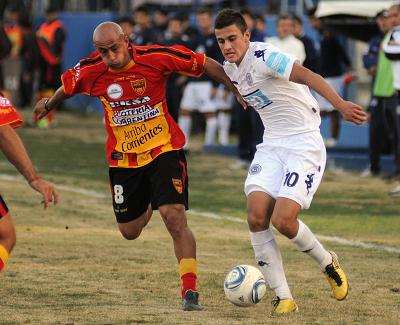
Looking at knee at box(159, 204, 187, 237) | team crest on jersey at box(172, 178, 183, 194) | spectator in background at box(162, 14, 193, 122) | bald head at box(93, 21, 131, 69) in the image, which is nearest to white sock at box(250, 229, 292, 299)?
knee at box(159, 204, 187, 237)

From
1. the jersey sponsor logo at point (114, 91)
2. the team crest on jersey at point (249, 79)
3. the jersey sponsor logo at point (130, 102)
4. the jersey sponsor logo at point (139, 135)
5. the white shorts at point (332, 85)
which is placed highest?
the team crest on jersey at point (249, 79)

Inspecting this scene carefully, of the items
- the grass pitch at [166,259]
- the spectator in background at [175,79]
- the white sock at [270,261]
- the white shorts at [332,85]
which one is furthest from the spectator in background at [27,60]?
the white sock at [270,261]

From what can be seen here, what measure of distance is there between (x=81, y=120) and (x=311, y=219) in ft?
49.1

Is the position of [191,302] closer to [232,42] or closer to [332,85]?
[232,42]

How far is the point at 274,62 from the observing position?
29.9 ft

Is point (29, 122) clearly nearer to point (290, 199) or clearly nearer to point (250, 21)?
point (250, 21)

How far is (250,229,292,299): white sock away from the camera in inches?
357

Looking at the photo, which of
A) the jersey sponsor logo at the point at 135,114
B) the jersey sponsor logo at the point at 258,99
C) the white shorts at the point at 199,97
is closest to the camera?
the jersey sponsor logo at the point at 258,99

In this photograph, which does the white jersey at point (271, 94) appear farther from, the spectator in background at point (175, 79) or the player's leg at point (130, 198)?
the spectator in background at point (175, 79)

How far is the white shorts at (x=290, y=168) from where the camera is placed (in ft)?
29.8

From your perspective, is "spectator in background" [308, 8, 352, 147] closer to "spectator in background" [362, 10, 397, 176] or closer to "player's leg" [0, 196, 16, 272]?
"spectator in background" [362, 10, 397, 176]

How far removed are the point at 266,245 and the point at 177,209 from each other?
0.69 metres

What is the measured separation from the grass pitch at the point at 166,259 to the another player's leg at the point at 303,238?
18 centimetres

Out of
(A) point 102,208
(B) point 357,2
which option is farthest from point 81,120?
(A) point 102,208
